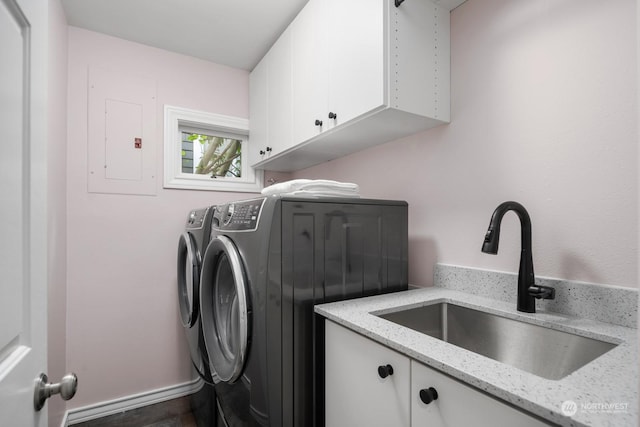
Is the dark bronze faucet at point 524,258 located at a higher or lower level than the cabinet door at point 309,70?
lower

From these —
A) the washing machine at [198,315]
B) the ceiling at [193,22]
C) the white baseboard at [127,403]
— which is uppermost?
the ceiling at [193,22]

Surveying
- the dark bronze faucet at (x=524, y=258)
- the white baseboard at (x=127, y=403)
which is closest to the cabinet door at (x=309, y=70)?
the dark bronze faucet at (x=524, y=258)

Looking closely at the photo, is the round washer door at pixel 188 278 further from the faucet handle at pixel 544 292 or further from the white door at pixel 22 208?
the faucet handle at pixel 544 292

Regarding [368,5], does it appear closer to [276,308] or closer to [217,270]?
[276,308]

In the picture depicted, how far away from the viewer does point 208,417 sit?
5.56 ft

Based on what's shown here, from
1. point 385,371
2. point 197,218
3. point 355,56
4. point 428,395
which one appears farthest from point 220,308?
point 355,56

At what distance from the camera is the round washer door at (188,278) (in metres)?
1.78

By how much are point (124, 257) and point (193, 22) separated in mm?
1669

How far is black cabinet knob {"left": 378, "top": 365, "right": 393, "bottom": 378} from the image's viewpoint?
Result: 2.79ft

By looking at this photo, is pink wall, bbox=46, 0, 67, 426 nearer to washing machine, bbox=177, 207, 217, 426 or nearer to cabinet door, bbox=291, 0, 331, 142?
washing machine, bbox=177, 207, 217, 426

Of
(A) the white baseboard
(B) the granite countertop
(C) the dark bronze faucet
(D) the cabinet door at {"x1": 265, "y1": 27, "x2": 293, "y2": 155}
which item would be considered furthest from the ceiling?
(A) the white baseboard

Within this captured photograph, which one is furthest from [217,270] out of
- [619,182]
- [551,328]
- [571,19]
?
[571,19]

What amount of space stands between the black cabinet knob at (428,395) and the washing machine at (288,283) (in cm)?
53

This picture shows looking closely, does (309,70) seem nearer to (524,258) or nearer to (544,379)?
(524,258)
